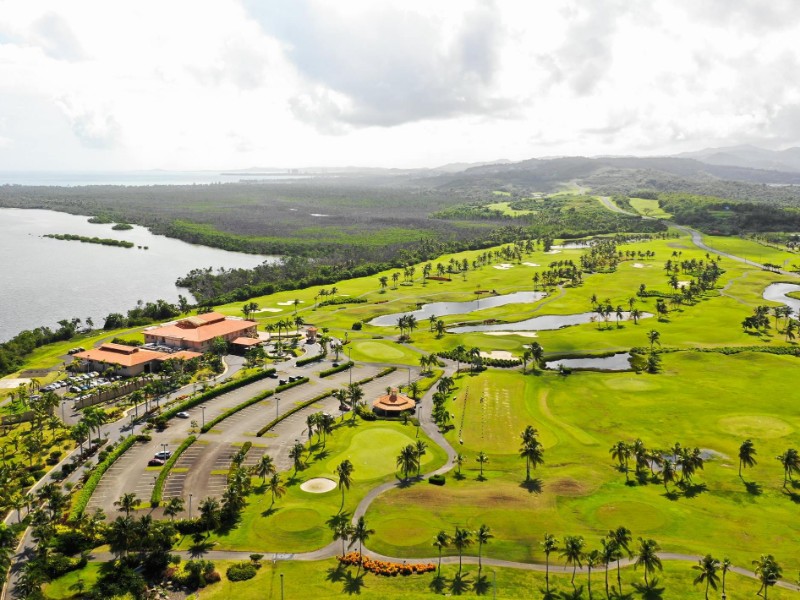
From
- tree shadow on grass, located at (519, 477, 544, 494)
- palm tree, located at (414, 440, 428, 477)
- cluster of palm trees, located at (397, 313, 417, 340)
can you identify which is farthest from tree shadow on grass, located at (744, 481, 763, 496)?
cluster of palm trees, located at (397, 313, 417, 340)

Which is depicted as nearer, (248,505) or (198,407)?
(248,505)

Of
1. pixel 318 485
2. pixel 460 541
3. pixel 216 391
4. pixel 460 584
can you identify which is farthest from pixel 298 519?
pixel 216 391

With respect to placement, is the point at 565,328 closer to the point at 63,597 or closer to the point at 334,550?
the point at 334,550

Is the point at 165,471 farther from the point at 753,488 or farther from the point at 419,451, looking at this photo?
the point at 753,488

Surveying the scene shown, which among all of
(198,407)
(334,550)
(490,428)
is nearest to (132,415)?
(198,407)

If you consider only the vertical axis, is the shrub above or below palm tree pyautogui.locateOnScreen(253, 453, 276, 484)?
below

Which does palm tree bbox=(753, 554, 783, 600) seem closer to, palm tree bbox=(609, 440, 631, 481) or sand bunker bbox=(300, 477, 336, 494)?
palm tree bbox=(609, 440, 631, 481)

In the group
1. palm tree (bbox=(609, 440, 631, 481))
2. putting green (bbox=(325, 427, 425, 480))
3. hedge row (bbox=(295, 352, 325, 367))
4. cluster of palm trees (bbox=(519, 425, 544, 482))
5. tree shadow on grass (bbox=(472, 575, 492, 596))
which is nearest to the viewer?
tree shadow on grass (bbox=(472, 575, 492, 596))
